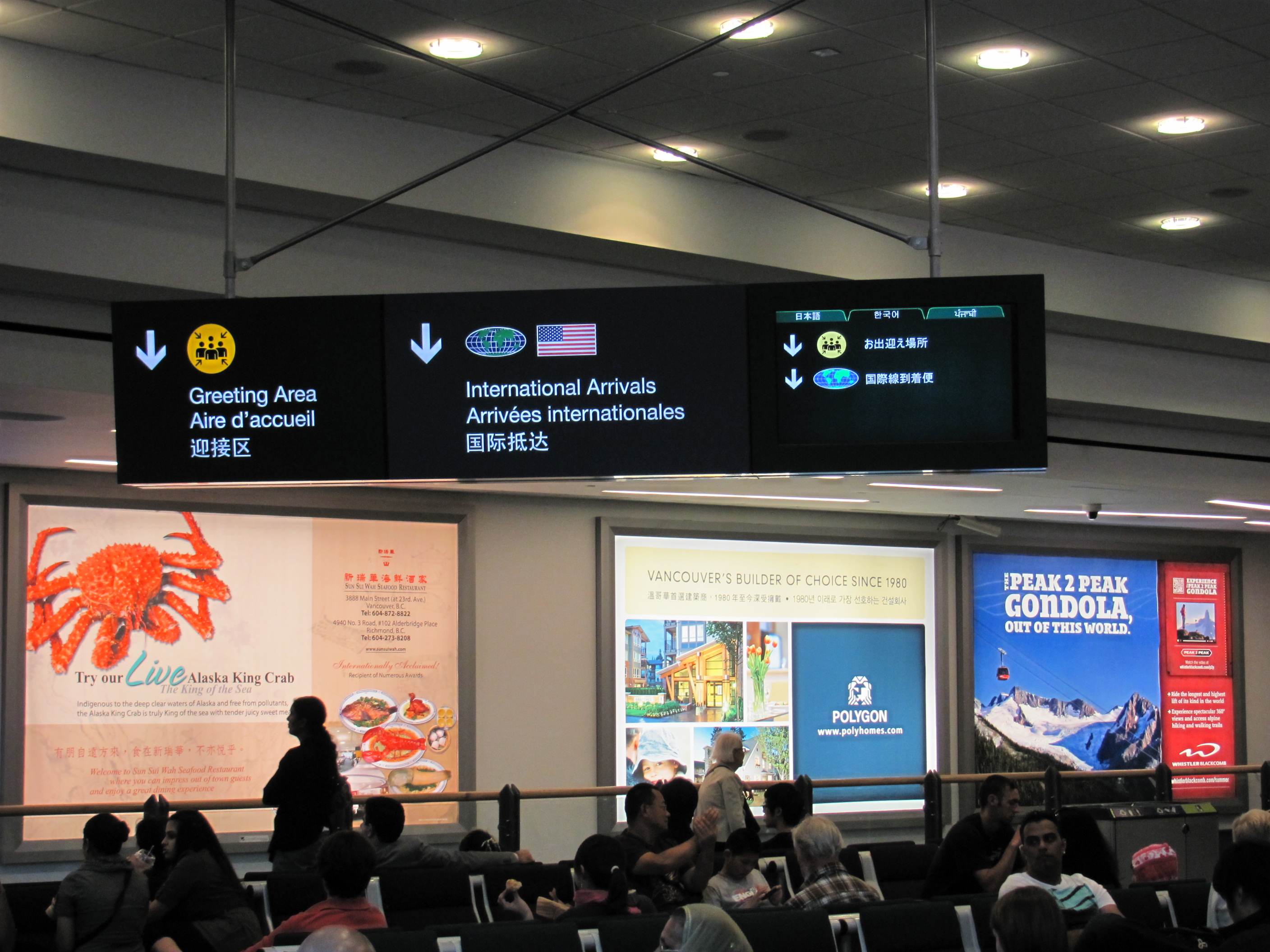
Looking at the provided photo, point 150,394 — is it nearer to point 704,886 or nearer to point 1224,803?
point 704,886

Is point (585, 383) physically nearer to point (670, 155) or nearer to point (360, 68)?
point (360, 68)

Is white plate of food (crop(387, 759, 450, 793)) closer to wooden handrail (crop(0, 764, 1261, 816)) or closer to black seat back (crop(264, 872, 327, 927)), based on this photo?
wooden handrail (crop(0, 764, 1261, 816))

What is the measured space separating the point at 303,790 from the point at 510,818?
8.01ft

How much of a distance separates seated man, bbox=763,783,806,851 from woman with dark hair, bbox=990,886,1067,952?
4000 millimetres

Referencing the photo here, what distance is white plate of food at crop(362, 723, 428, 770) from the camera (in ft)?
37.2

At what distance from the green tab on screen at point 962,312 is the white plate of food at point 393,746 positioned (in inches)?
282

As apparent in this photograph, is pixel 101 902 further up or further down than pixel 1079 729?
further up

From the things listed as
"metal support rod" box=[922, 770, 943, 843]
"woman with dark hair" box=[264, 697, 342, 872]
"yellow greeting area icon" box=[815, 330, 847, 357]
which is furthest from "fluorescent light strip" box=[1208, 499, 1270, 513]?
"woman with dark hair" box=[264, 697, 342, 872]

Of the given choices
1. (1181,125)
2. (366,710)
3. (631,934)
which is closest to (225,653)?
(366,710)

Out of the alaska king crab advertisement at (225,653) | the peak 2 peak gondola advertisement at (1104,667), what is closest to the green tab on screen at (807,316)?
the alaska king crab advertisement at (225,653)

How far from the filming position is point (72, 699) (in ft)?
33.3

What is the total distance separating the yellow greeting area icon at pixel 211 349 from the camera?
216 inches

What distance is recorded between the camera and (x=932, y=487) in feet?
40.7

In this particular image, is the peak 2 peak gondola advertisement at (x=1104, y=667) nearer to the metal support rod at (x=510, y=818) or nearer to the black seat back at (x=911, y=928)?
the metal support rod at (x=510, y=818)
